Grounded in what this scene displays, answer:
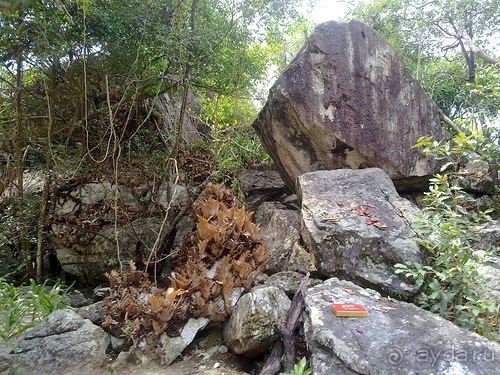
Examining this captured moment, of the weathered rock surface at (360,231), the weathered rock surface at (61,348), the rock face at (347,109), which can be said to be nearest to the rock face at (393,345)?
the weathered rock surface at (360,231)

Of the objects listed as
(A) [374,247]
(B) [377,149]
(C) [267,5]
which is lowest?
(A) [374,247]

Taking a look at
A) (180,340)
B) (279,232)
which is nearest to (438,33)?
(279,232)

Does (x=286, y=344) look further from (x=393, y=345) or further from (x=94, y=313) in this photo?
(x=94, y=313)

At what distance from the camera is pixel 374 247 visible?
3420mm

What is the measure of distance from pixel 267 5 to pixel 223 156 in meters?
2.41

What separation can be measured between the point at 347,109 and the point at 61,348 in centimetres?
415

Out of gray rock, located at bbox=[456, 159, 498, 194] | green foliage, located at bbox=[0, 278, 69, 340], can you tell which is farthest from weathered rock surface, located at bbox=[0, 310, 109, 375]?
gray rock, located at bbox=[456, 159, 498, 194]

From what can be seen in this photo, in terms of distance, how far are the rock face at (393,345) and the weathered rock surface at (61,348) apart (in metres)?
1.80

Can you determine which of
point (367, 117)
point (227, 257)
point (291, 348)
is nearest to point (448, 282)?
point (291, 348)

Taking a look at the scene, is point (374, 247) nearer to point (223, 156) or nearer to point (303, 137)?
point (303, 137)

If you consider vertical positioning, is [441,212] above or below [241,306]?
above

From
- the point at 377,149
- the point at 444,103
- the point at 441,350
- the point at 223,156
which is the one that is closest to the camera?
the point at 441,350

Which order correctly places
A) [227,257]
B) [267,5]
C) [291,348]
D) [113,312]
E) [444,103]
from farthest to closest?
[444,103]
[267,5]
[227,257]
[113,312]
[291,348]

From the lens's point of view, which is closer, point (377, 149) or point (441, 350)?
point (441, 350)
